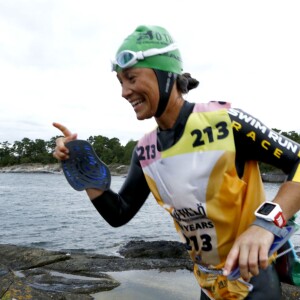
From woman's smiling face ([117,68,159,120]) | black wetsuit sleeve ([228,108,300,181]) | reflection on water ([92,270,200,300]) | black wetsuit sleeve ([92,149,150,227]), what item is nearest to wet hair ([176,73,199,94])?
woman's smiling face ([117,68,159,120])

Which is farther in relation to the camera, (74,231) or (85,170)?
(74,231)

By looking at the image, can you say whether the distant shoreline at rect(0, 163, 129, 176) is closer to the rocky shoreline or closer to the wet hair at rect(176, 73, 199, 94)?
the rocky shoreline

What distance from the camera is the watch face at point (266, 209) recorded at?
6.17ft

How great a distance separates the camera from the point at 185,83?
2510 millimetres

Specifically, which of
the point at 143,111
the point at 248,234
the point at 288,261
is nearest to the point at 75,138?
the point at 143,111

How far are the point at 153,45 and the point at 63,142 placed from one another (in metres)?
0.86

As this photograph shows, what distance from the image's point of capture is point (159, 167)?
2.42 meters

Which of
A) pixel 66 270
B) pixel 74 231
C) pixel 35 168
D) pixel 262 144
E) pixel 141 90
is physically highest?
pixel 141 90

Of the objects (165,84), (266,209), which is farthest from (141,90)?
(266,209)

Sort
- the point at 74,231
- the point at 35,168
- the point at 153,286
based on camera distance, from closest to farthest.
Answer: the point at 153,286
the point at 74,231
the point at 35,168

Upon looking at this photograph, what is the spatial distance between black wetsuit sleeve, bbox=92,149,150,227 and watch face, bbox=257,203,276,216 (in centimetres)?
102

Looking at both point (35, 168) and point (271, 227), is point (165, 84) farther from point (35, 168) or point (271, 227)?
point (35, 168)

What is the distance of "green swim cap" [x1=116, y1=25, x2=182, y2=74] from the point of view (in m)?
2.36

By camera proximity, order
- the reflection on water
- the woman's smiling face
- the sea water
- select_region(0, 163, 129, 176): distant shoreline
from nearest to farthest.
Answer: the woman's smiling face → the reflection on water → the sea water → select_region(0, 163, 129, 176): distant shoreline
